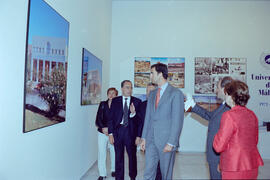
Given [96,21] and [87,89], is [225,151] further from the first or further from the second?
[96,21]

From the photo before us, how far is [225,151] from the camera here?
169cm

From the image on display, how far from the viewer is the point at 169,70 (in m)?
5.81

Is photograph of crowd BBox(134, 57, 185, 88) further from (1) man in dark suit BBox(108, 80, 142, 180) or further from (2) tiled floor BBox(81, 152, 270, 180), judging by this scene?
(1) man in dark suit BBox(108, 80, 142, 180)

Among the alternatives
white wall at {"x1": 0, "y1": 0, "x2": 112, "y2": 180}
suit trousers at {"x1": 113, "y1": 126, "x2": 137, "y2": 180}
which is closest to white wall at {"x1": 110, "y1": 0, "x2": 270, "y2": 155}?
white wall at {"x1": 0, "y1": 0, "x2": 112, "y2": 180}

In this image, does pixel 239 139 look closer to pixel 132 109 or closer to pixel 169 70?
pixel 132 109

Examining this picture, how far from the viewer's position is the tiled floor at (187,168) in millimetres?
3829

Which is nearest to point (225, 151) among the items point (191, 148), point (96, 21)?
point (96, 21)

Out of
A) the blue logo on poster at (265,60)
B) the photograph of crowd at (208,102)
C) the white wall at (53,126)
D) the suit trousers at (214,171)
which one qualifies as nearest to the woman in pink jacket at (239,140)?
the suit trousers at (214,171)

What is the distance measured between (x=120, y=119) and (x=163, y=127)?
106cm

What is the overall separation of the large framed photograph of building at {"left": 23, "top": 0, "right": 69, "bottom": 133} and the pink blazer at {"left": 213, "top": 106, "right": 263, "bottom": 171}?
A: 1.58 metres

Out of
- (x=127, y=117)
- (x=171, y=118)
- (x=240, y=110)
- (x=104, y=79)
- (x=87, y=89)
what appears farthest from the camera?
(x=104, y=79)

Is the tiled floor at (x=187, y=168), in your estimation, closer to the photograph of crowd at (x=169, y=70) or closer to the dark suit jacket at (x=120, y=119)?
the dark suit jacket at (x=120, y=119)

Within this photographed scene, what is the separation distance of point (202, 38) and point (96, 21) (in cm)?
298

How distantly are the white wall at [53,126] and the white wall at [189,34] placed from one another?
1321 millimetres
